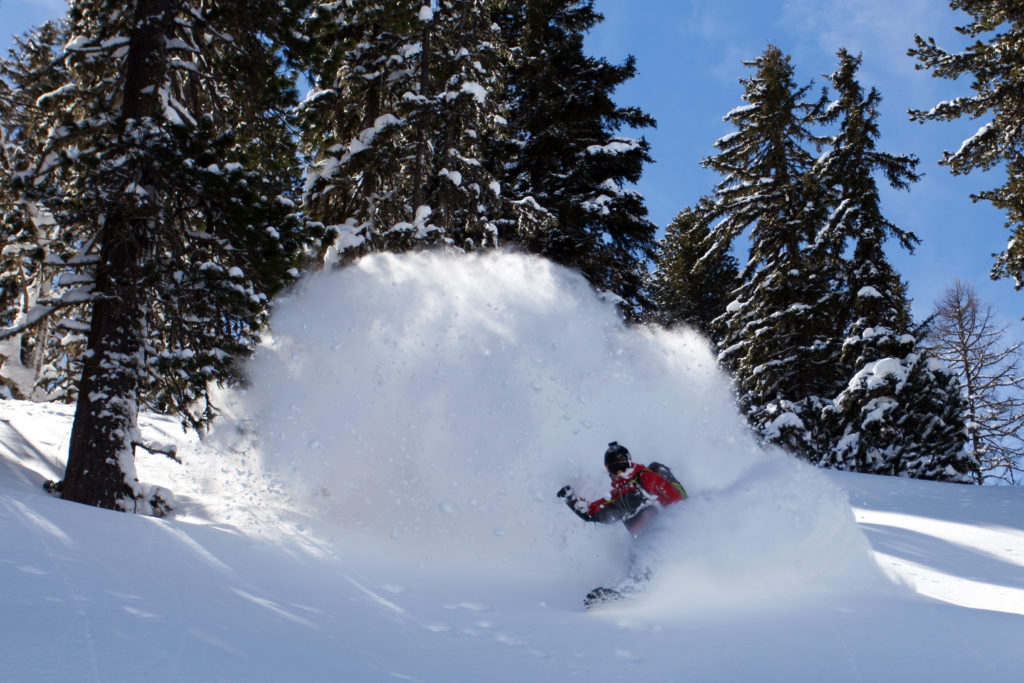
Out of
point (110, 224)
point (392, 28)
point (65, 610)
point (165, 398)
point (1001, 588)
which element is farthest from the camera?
point (392, 28)

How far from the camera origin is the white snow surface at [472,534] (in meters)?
3.96

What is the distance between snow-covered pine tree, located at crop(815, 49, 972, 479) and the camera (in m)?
17.5

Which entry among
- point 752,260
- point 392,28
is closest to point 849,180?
point 752,260

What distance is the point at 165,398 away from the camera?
8445 millimetres

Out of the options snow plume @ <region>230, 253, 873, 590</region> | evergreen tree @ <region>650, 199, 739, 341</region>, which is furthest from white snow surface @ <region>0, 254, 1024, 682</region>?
evergreen tree @ <region>650, 199, 739, 341</region>

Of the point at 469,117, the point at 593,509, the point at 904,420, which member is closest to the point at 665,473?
the point at 593,509

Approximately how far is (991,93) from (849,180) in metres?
5.65

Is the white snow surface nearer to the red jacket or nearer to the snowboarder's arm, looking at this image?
the red jacket

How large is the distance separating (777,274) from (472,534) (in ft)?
53.7

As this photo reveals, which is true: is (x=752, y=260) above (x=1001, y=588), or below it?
above

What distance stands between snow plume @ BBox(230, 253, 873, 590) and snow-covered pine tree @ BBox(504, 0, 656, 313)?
18.8ft

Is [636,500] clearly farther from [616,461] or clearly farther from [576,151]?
[576,151]

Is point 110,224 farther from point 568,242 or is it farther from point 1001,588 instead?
point 568,242

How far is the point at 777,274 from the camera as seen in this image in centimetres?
2103
